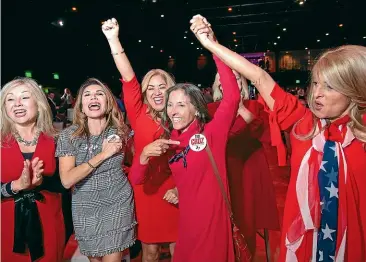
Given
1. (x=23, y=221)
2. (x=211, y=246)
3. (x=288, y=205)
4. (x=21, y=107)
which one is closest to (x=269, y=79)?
(x=288, y=205)

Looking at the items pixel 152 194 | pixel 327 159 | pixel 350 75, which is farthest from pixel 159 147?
pixel 350 75

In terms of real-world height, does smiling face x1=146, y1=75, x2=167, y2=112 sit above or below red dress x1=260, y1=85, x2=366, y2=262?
above

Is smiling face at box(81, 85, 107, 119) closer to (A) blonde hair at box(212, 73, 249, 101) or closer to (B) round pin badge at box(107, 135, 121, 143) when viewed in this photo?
(B) round pin badge at box(107, 135, 121, 143)

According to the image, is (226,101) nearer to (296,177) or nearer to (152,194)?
(296,177)

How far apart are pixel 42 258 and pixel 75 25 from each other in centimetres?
1074

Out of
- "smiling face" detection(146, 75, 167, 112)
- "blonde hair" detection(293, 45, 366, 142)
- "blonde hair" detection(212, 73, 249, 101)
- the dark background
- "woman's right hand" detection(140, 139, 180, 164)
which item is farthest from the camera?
the dark background

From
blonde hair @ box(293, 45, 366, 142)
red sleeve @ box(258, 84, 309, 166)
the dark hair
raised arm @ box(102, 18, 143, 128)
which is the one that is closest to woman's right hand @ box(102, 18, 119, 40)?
raised arm @ box(102, 18, 143, 128)

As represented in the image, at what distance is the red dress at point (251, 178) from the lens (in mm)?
2699

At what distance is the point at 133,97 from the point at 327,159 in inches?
60.7

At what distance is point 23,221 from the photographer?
204 centimetres

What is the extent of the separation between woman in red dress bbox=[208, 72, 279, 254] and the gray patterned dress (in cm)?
→ 93

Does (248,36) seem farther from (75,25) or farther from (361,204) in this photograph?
(361,204)

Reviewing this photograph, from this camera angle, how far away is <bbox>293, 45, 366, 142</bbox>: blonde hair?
1425 millimetres

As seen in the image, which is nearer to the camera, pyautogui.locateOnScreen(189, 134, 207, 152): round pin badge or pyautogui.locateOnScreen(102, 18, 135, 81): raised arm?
pyautogui.locateOnScreen(189, 134, 207, 152): round pin badge
